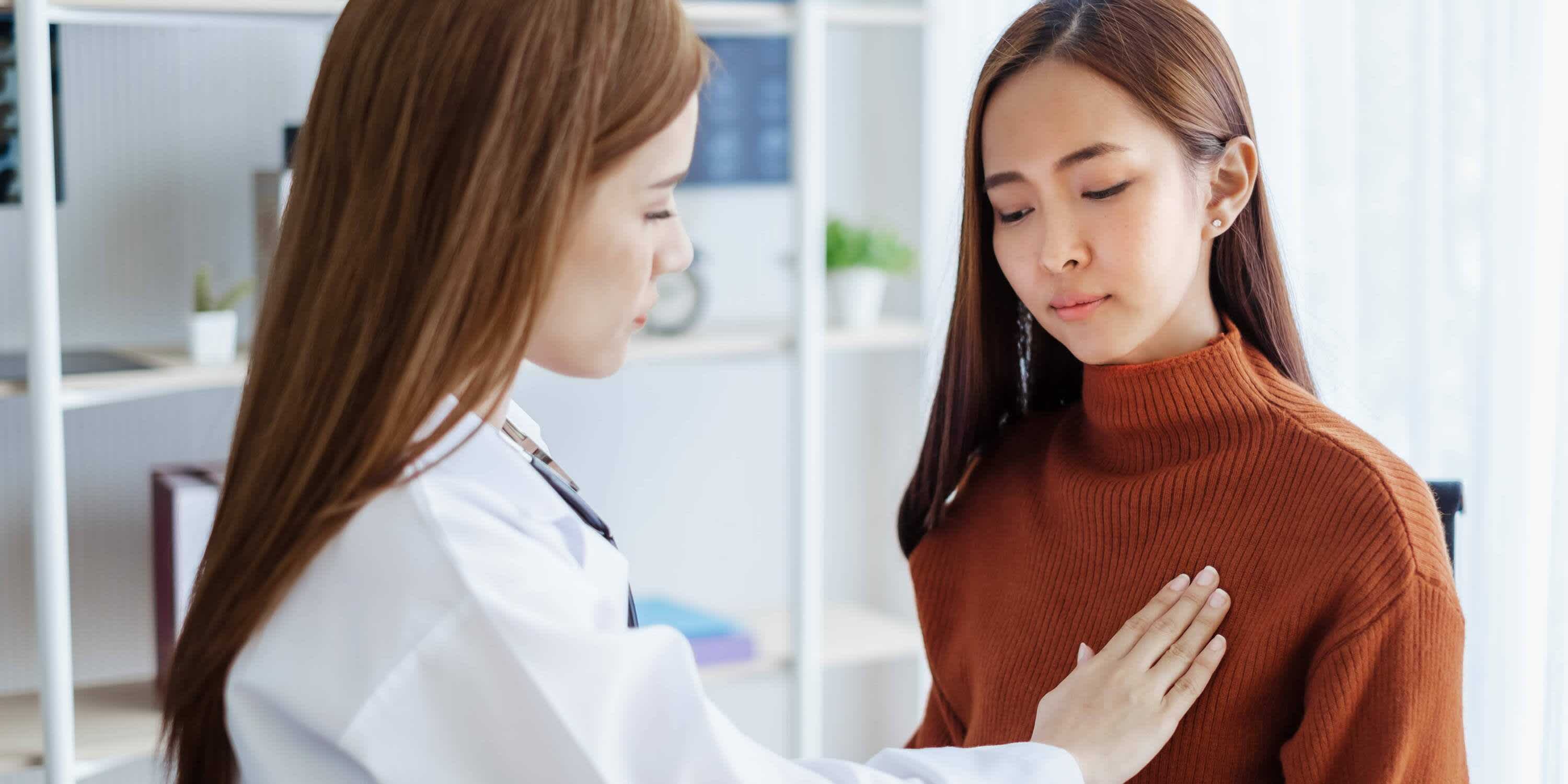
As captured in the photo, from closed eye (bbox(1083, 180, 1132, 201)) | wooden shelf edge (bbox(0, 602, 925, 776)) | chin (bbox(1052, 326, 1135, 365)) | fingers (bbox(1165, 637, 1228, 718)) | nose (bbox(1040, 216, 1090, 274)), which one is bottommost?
wooden shelf edge (bbox(0, 602, 925, 776))

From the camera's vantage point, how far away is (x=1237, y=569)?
111cm

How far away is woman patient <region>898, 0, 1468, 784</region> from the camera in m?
1.02

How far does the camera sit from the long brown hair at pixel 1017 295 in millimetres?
1129

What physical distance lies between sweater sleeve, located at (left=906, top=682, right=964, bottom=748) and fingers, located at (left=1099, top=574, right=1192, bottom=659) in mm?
295

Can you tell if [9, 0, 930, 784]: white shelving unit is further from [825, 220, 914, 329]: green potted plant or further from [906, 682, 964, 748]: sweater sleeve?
[906, 682, 964, 748]: sweater sleeve

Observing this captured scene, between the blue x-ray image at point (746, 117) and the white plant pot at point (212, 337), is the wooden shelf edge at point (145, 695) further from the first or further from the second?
the blue x-ray image at point (746, 117)

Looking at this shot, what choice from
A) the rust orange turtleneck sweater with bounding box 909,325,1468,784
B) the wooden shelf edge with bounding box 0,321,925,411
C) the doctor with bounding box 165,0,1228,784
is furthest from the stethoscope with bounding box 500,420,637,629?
the wooden shelf edge with bounding box 0,321,925,411

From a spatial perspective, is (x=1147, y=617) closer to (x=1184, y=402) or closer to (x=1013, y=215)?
(x=1184, y=402)

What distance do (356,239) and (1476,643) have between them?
4.16 feet

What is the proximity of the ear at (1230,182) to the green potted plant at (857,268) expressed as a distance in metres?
1.25

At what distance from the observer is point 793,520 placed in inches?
90.4

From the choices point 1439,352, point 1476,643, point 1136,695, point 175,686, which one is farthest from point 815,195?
point 175,686

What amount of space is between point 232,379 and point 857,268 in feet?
3.33

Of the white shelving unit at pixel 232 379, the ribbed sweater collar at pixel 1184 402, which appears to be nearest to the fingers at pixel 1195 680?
the ribbed sweater collar at pixel 1184 402
